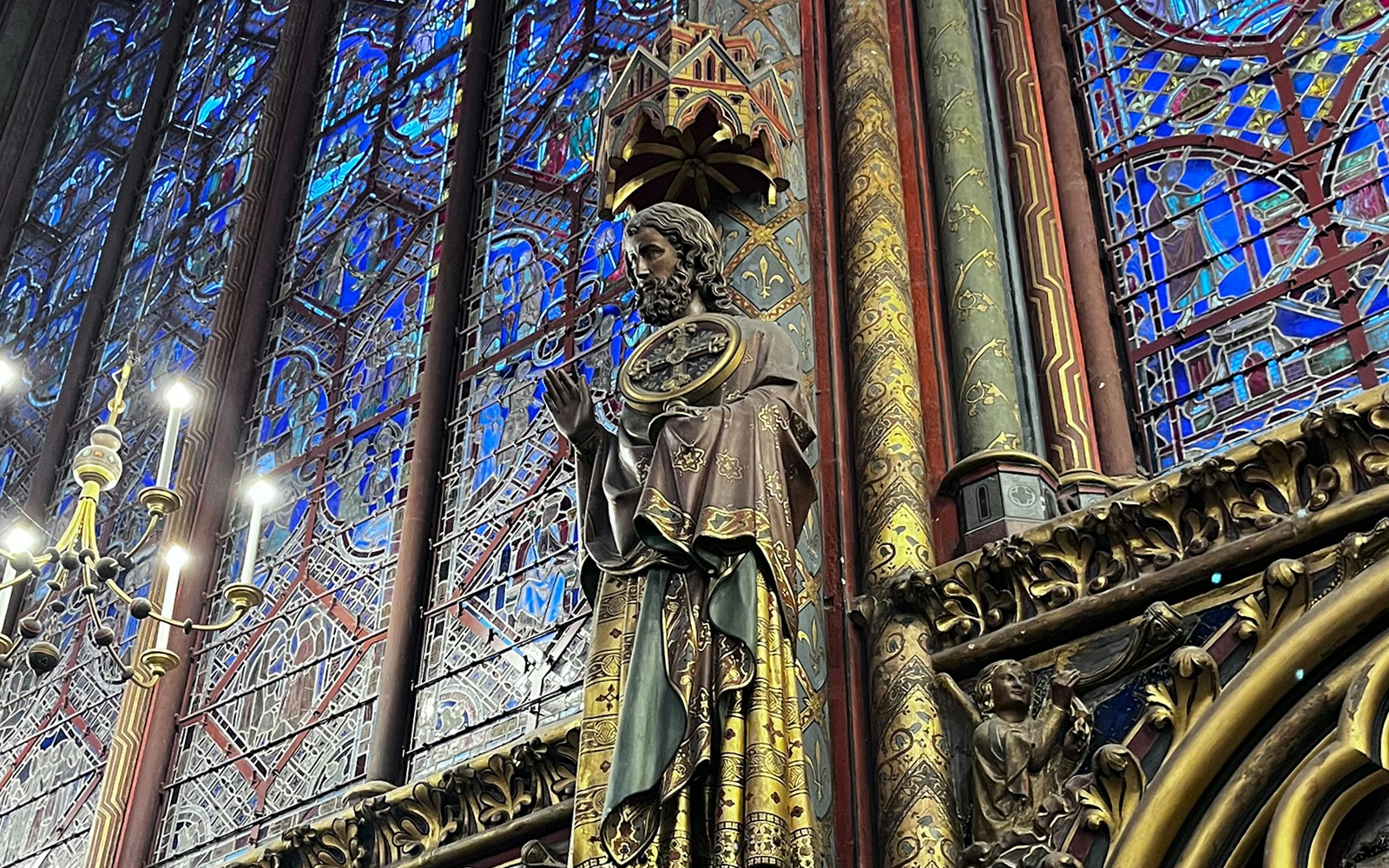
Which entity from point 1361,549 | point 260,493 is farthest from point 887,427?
point 260,493

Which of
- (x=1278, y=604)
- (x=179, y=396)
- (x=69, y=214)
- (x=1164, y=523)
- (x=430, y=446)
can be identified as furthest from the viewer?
(x=69, y=214)

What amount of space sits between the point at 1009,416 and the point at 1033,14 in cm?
201

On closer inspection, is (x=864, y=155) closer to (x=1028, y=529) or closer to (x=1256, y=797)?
(x=1028, y=529)

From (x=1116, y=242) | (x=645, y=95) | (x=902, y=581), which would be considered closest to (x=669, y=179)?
(x=645, y=95)

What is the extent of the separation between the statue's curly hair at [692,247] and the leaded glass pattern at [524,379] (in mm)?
1448

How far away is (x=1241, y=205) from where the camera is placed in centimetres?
571

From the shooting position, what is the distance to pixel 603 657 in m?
4.81

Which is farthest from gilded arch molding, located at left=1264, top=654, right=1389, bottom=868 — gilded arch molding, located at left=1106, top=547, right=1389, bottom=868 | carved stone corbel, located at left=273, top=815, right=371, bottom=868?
carved stone corbel, located at left=273, top=815, right=371, bottom=868

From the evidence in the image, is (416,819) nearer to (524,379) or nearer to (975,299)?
(524,379)

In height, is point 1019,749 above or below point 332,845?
below

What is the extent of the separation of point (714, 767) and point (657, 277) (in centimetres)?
172

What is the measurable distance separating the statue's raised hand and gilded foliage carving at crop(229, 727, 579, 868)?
34.7 inches

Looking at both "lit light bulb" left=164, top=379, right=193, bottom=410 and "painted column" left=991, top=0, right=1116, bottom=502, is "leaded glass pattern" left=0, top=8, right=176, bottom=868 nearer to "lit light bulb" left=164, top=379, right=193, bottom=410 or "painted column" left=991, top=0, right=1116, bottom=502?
"lit light bulb" left=164, top=379, right=193, bottom=410

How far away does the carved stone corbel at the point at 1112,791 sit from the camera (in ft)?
13.7
